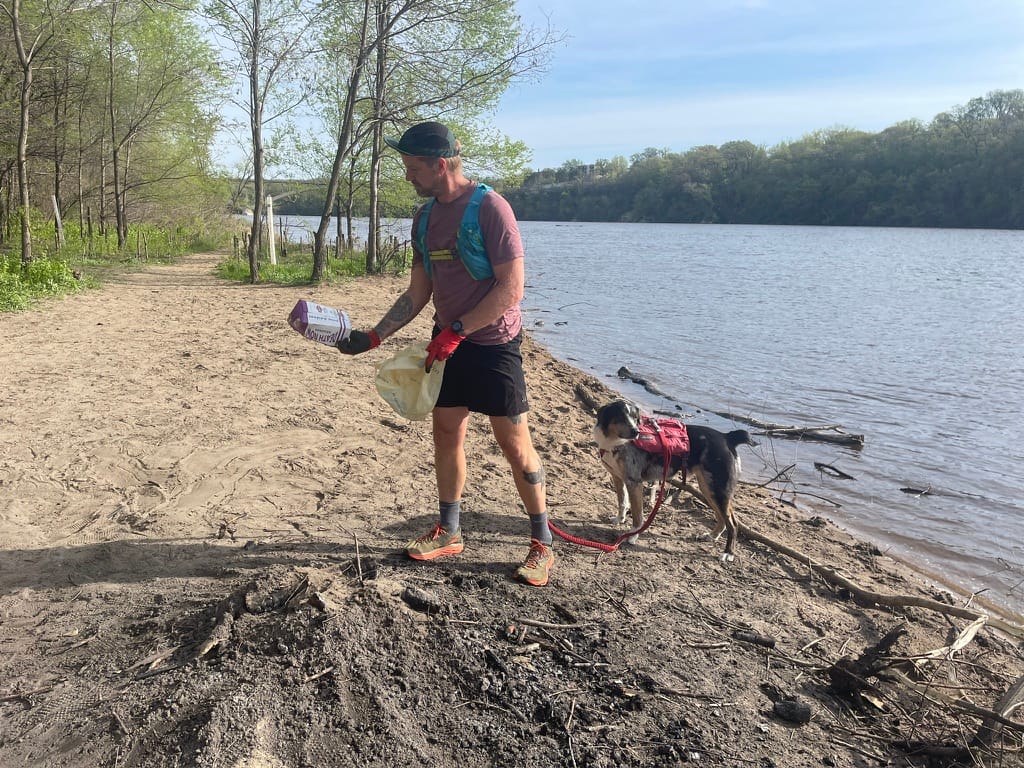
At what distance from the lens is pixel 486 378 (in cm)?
343

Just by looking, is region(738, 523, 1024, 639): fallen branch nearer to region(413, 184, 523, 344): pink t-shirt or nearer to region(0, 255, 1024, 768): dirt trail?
region(0, 255, 1024, 768): dirt trail

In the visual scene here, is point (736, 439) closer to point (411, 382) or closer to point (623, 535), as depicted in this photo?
point (623, 535)

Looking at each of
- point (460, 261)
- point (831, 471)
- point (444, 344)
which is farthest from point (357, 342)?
point (831, 471)

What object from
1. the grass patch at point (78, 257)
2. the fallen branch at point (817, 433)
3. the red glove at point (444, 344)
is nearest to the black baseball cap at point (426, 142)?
the red glove at point (444, 344)

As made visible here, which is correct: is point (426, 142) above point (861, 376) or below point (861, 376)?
above

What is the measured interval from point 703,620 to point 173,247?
27.7m

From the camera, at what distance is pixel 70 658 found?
2.81 meters

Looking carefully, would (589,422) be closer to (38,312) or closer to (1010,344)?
(38,312)

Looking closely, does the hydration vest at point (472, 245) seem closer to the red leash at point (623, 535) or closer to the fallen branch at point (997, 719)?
the red leash at point (623, 535)

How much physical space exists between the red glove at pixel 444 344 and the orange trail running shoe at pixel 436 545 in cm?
122

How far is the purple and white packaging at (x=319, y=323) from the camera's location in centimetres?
346

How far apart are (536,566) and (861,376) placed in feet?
34.6

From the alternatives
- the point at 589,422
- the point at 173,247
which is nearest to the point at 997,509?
the point at 589,422

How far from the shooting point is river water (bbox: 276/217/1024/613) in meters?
6.11
